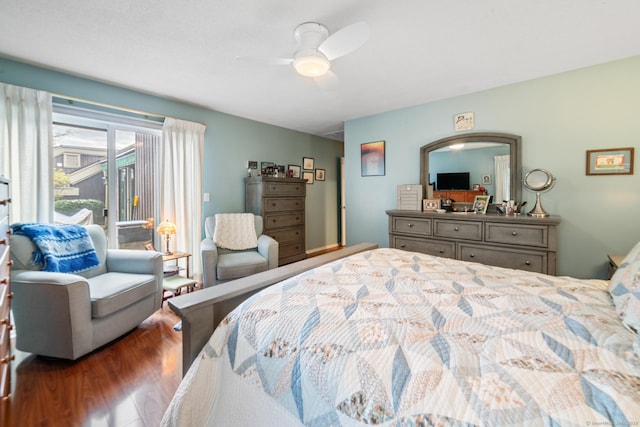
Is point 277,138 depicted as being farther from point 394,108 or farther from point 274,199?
point 394,108

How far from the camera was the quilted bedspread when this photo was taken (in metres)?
0.63

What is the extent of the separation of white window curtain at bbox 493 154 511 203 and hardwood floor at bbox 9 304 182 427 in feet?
11.3

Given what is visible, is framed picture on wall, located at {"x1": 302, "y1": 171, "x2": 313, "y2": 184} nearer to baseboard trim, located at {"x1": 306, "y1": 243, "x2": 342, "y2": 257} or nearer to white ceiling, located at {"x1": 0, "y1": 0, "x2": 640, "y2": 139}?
baseboard trim, located at {"x1": 306, "y1": 243, "x2": 342, "y2": 257}

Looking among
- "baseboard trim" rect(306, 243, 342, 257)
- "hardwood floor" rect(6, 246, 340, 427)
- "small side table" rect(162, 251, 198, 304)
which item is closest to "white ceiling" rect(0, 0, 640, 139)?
"small side table" rect(162, 251, 198, 304)

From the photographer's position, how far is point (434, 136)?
3.46 meters

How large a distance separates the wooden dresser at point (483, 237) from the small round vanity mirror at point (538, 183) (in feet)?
0.52

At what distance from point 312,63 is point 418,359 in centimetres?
182

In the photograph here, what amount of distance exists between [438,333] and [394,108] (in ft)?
11.3

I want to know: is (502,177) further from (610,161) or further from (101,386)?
(101,386)

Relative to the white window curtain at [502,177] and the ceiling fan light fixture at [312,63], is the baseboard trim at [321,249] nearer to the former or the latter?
the white window curtain at [502,177]

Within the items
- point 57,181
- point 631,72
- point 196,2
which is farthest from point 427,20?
point 57,181

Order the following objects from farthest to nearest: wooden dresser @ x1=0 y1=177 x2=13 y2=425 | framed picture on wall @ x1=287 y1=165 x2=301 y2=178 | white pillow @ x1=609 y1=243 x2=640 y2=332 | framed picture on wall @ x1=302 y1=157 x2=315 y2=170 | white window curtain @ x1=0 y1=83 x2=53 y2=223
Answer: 1. framed picture on wall @ x1=302 y1=157 x2=315 y2=170
2. framed picture on wall @ x1=287 y1=165 x2=301 y2=178
3. white window curtain @ x1=0 y1=83 x2=53 y2=223
4. wooden dresser @ x1=0 y1=177 x2=13 y2=425
5. white pillow @ x1=609 y1=243 x2=640 y2=332

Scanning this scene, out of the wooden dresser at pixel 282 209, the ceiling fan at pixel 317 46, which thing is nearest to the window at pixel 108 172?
the wooden dresser at pixel 282 209

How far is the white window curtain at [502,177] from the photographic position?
2965 millimetres
